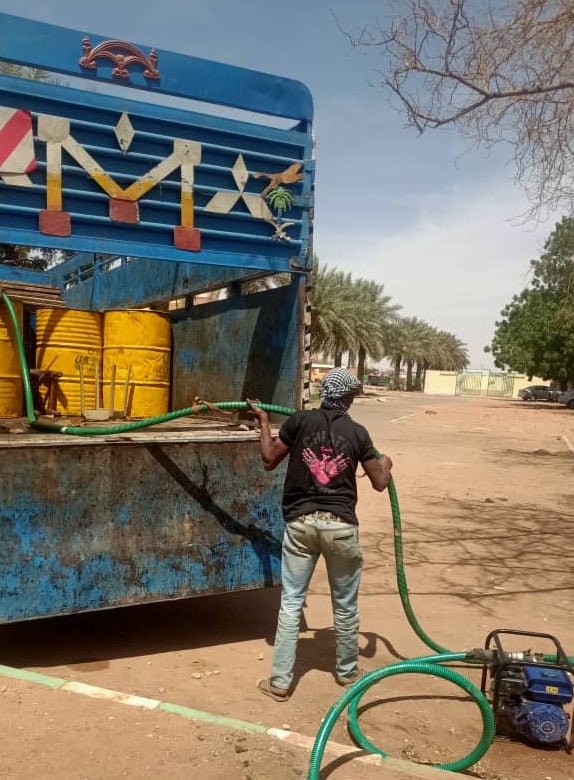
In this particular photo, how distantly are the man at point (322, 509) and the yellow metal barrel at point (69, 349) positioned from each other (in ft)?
6.76

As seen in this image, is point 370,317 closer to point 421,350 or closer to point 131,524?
point 421,350

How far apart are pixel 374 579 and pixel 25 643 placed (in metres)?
2.96

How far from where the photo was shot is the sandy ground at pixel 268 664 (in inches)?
112

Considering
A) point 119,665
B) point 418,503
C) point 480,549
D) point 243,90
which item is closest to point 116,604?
point 119,665

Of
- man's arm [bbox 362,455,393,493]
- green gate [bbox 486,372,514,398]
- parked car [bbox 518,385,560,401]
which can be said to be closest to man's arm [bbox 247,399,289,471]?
man's arm [bbox 362,455,393,493]

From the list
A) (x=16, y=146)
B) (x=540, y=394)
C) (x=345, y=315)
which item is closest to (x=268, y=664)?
(x=16, y=146)

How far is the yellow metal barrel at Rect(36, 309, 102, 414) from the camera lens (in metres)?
5.10

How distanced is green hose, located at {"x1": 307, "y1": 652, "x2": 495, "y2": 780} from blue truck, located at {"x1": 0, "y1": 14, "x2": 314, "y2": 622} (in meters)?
Result: 1.18

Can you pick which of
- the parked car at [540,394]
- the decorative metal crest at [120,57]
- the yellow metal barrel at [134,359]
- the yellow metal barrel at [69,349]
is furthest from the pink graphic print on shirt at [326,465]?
the parked car at [540,394]

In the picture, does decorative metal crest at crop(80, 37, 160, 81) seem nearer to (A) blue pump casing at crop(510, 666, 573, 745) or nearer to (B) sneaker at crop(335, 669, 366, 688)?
(B) sneaker at crop(335, 669, 366, 688)

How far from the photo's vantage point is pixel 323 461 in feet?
11.7

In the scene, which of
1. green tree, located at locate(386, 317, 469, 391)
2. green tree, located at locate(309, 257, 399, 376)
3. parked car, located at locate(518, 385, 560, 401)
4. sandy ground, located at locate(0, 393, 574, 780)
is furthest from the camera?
green tree, located at locate(386, 317, 469, 391)

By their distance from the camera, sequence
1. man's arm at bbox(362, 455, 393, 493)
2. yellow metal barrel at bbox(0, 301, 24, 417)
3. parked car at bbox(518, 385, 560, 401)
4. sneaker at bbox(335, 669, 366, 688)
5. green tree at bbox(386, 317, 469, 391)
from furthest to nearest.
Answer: green tree at bbox(386, 317, 469, 391) < parked car at bbox(518, 385, 560, 401) < yellow metal barrel at bbox(0, 301, 24, 417) < sneaker at bbox(335, 669, 366, 688) < man's arm at bbox(362, 455, 393, 493)

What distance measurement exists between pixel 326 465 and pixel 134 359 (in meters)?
2.16
